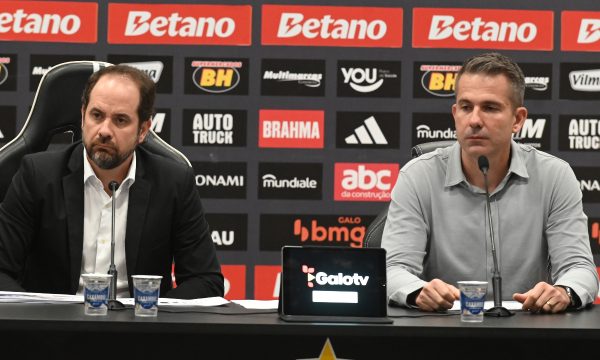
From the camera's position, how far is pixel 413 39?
16.1ft

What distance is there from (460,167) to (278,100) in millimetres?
2322

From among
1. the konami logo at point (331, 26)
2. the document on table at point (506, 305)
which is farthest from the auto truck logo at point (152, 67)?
the document on table at point (506, 305)

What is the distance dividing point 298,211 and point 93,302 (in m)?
2.98

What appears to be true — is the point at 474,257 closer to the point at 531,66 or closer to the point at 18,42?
the point at 531,66

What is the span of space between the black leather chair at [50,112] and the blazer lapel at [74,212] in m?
0.22

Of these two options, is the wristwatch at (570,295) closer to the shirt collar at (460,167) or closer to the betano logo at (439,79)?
the shirt collar at (460,167)

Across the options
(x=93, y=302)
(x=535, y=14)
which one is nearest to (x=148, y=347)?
(x=93, y=302)

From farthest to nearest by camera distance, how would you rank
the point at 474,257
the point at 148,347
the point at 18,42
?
the point at 18,42
the point at 474,257
the point at 148,347

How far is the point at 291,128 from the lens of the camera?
4875mm

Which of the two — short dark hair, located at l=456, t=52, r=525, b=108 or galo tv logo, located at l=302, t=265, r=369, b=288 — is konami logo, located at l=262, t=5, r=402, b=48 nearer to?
short dark hair, located at l=456, t=52, r=525, b=108

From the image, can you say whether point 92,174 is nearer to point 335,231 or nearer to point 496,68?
point 496,68

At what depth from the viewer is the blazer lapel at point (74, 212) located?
2.62 m

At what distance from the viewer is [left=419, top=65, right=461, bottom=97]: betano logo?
16.1 ft

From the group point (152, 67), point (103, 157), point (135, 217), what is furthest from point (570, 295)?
point (152, 67)
